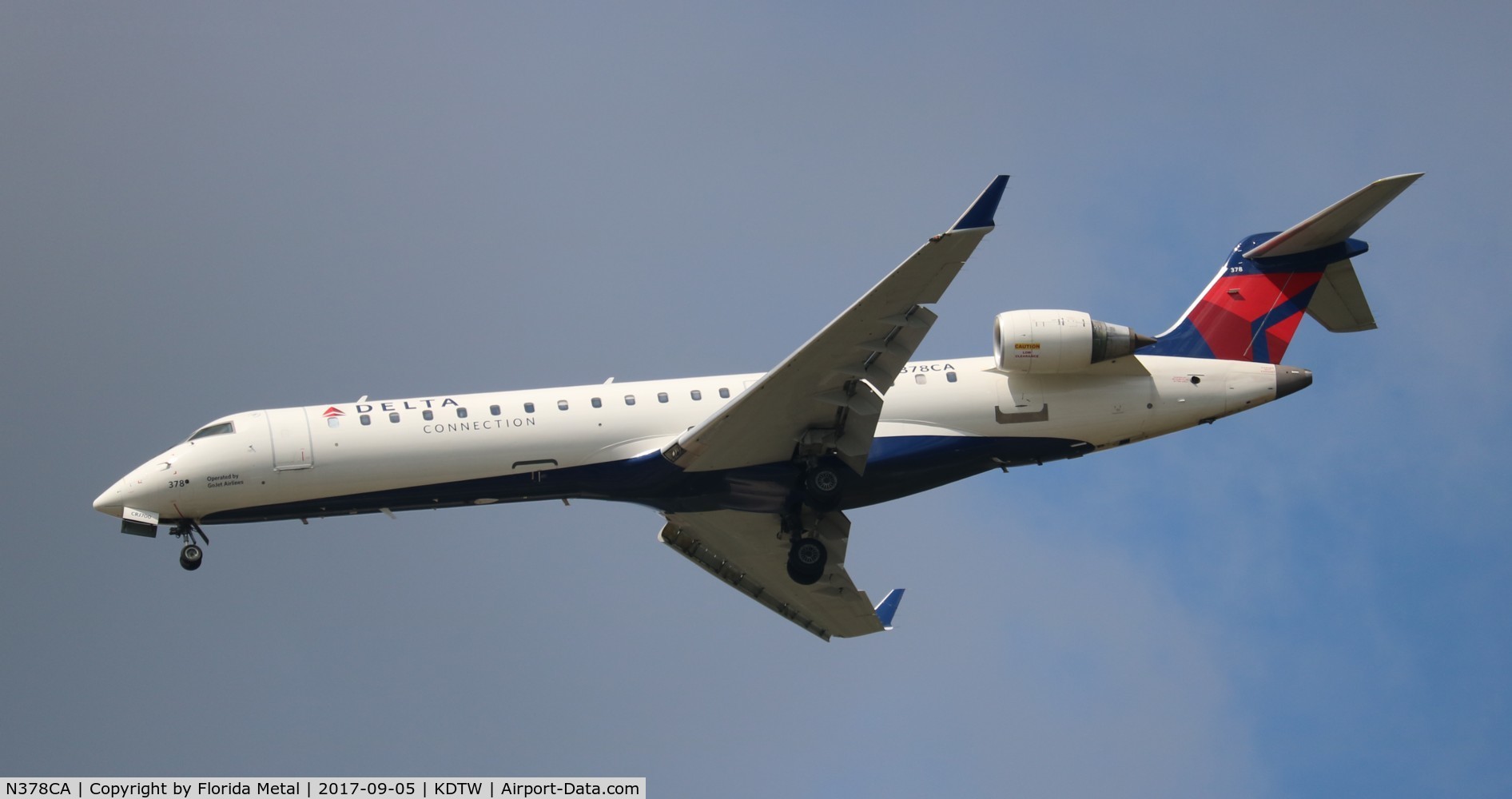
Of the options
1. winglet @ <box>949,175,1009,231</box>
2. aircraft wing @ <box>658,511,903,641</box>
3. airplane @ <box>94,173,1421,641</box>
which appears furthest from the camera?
aircraft wing @ <box>658,511,903,641</box>

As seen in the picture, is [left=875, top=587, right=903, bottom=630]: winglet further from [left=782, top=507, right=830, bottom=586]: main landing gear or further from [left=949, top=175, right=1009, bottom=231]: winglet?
[left=949, top=175, right=1009, bottom=231]: winglet

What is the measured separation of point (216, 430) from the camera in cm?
2791

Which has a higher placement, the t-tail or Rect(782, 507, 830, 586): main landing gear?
the t-tail

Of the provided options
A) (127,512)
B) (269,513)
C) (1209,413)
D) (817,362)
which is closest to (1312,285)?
(1209,413)

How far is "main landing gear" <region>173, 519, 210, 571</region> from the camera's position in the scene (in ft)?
91.6

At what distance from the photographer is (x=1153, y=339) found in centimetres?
2830

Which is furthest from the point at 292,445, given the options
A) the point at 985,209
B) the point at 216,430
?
the point at 985,209

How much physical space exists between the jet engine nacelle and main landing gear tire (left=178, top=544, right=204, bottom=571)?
1345 cm

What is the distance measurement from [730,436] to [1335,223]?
36.8 ft

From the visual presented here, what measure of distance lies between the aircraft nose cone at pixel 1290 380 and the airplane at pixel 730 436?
0.04 meters

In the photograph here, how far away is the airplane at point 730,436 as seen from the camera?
2739 cm

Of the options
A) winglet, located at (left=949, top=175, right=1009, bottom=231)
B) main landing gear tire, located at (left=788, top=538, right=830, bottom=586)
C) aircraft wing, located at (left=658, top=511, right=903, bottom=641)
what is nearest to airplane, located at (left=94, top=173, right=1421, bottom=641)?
main landing gear tire, located at (left=788, top=538, right=830, bottom=586)

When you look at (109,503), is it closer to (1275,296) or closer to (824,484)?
(824,484)

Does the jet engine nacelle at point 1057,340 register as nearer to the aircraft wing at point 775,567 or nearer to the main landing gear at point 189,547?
the aircraft wing at point 775,567
